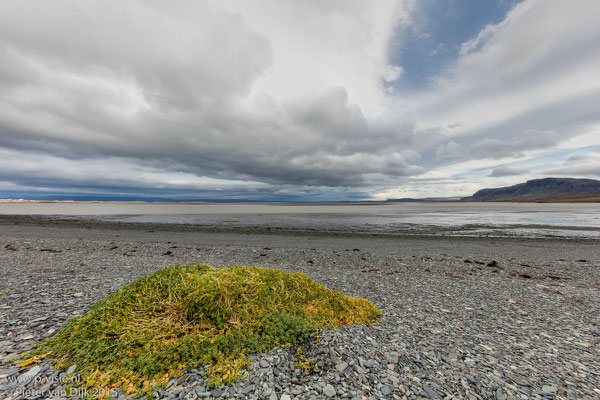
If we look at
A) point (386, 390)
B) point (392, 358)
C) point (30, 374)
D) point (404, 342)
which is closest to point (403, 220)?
point (404, 342)

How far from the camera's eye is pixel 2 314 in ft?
18.3

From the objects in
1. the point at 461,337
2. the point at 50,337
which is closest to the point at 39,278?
the point at 50,337

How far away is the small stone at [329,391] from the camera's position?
11.2ft

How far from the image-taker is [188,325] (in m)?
4.45

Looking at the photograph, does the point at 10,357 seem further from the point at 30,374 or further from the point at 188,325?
the point at 188,325

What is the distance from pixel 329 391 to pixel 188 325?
2622 mm

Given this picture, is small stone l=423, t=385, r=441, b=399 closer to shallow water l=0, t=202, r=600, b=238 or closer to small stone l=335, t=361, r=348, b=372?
small stone l=335, t=361, r=348, b=372

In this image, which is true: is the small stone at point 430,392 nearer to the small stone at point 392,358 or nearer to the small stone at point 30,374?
the small stone at point 392,358

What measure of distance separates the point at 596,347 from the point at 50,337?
425 inches

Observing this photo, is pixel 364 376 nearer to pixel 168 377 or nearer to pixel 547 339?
pixel 168 377

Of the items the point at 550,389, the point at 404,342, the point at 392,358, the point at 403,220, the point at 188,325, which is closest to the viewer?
the point at 550,389

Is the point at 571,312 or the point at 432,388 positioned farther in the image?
the point at 571,312

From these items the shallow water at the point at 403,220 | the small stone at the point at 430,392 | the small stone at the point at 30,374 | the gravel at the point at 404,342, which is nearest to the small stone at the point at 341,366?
the gravel at the point at 404,342

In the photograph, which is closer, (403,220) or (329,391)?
(329,391)
